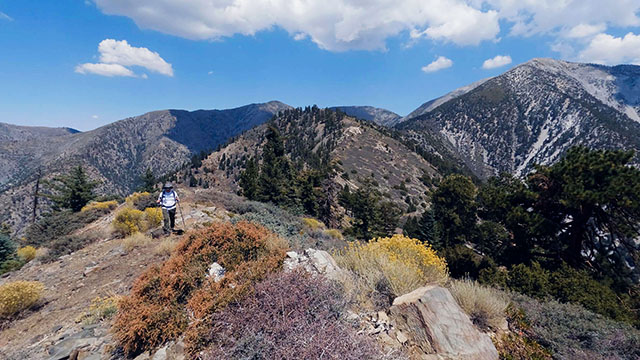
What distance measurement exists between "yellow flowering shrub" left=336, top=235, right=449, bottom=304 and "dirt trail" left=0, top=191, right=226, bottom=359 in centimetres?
491

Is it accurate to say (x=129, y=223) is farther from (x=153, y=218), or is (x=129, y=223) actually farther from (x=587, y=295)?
(x=587, y=295)

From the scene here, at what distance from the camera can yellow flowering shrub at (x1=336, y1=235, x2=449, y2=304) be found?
15.5 ft

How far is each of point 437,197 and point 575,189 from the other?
1811 centimetres

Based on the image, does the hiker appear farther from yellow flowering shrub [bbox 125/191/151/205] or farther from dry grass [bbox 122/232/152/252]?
yellow flowering shrub [bbox 125/191/151/205]

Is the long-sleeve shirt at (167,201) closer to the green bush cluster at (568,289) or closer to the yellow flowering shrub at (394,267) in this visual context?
the yellow flowering shrub at (394,267)

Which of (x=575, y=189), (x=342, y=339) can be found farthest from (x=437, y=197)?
(x=342, y=339)

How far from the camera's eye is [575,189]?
1173 cm

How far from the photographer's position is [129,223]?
10680 mm

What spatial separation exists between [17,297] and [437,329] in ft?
27.0

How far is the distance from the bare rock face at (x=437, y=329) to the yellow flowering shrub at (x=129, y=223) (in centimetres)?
1065

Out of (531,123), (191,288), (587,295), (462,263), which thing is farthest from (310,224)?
(531,123)

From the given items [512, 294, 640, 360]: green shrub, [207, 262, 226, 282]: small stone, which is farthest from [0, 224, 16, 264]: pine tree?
[512, 294, 640, 360]: green shrub

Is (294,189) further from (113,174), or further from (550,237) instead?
(113,174)

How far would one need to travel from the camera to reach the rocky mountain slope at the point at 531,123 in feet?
449
